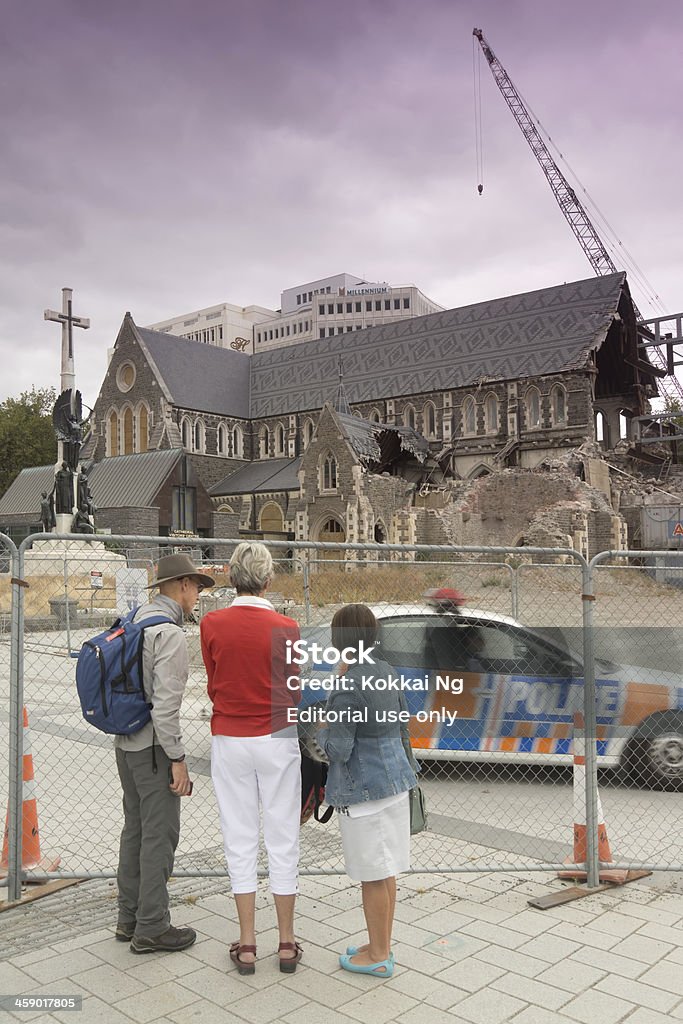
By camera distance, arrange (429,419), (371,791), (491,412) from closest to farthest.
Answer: (371,791) < (491,412) < (429,419)

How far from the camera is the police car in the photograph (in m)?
5.34

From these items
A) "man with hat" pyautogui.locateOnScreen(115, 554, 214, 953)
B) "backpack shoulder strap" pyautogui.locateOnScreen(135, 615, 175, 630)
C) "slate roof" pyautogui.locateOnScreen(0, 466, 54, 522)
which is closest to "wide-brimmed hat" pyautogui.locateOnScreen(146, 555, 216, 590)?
"man with hat" pyautogui.locateOnScreen(115, 554, 214, 953)

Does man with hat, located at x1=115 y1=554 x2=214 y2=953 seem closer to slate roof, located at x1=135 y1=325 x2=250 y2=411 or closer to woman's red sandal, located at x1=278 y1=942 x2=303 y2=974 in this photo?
woman's red sandal, located at x1=278 y1=942 x2=303 y2=974

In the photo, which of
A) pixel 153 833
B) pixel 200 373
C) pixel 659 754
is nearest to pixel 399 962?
pixel 153 833

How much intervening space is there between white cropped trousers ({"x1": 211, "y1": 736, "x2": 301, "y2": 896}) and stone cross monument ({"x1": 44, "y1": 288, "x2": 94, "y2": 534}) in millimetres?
25962

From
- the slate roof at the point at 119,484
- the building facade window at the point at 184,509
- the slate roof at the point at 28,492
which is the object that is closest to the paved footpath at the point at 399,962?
the slate roof at the point at 119,484

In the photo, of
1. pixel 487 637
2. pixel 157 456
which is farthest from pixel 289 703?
pixel 157 456

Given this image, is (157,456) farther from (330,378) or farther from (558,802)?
(558,802)

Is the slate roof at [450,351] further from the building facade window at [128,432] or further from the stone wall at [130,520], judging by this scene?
the stone wall at [130,520]

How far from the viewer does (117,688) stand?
12.9 feet

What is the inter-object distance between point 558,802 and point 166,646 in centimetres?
419

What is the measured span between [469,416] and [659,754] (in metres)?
41.0

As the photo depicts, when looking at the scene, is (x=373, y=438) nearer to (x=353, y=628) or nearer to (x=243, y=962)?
(x=353, y=628)

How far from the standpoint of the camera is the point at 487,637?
21.0 feet
